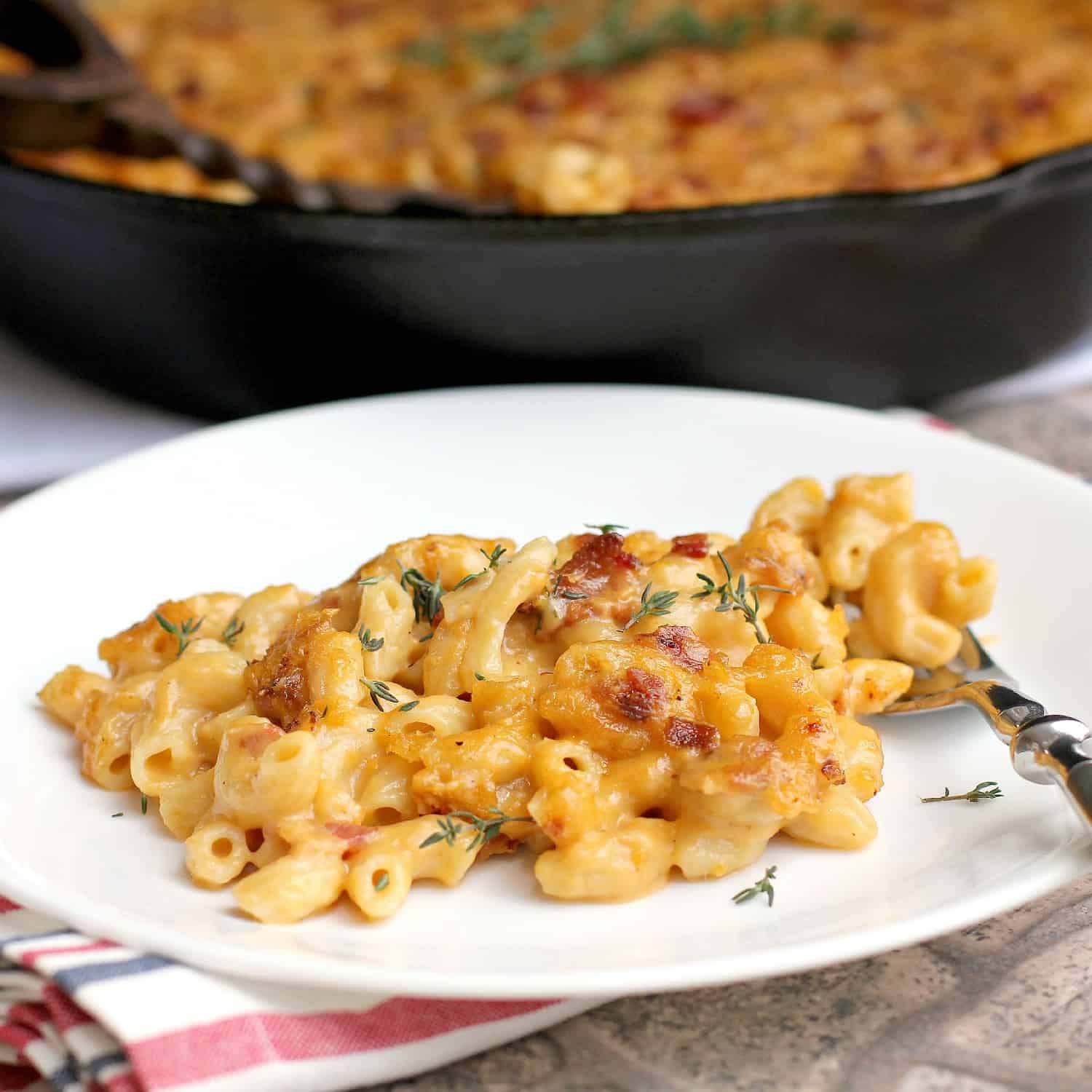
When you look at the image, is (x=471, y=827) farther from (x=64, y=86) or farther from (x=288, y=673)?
(x=64, y=86)

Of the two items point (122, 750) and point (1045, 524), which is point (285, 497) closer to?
point (122, 750)

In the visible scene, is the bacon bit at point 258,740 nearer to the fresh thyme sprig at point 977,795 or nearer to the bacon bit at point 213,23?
the fresh thyme sprig at point 977,795

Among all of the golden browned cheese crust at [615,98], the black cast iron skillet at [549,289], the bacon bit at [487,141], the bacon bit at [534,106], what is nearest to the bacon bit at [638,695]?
the black cast iron skillet at [549,289]

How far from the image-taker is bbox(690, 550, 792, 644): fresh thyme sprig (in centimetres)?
199

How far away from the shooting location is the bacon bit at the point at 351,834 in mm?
1725

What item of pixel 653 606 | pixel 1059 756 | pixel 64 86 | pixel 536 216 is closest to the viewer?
pixel 1059 756

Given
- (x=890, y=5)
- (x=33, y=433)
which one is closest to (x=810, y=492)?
(x=33, y=433)

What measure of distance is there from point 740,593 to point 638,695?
292 millimetres

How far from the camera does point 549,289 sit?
2.83 m

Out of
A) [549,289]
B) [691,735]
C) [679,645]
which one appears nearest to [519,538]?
[549,289]

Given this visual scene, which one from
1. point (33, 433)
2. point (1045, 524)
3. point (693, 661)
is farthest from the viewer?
point (33, 433)

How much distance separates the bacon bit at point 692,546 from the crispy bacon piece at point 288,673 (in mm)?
465

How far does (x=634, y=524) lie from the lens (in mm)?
2684

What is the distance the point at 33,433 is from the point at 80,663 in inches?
47.3
